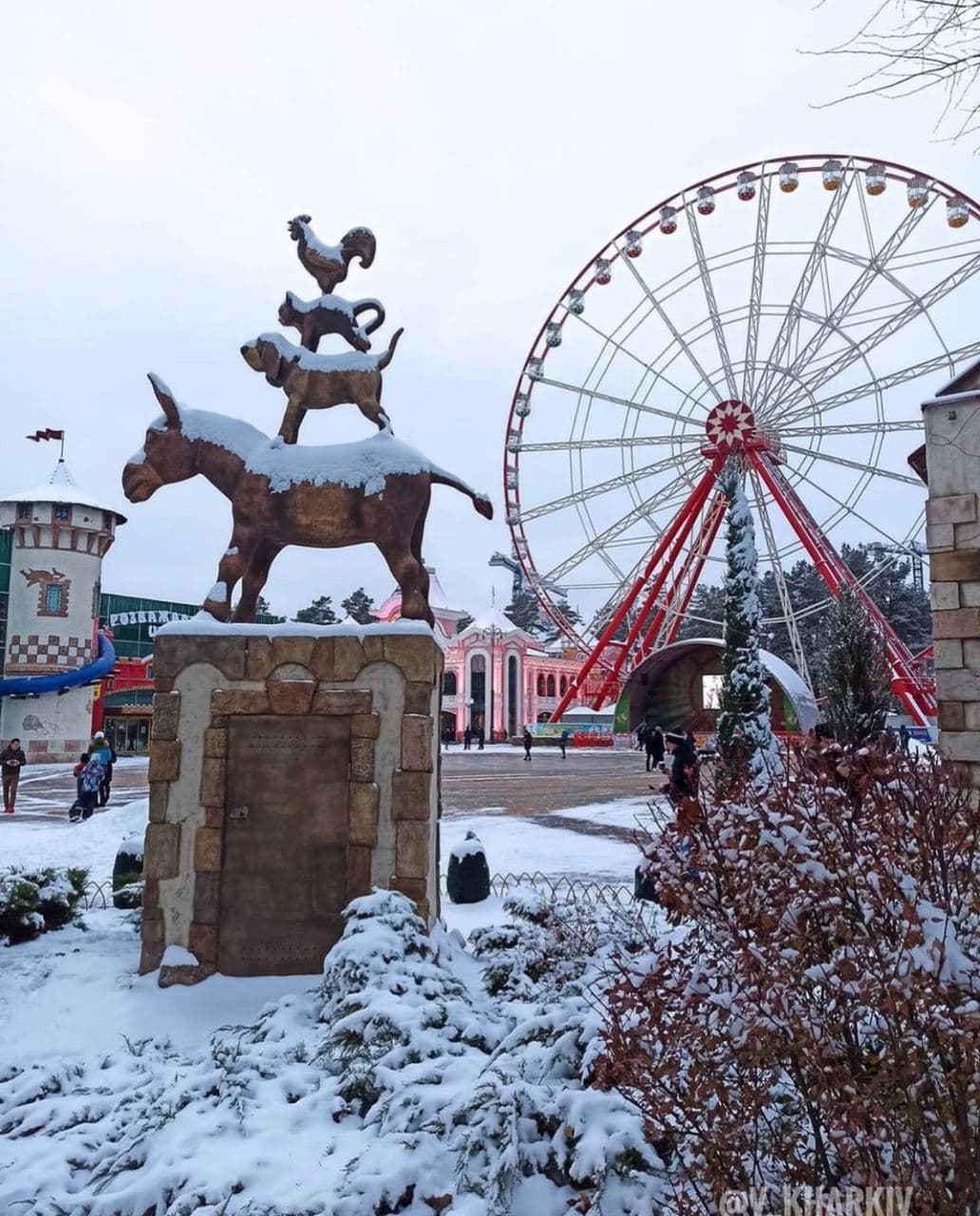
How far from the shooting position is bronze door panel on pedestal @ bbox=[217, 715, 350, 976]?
6035 mm

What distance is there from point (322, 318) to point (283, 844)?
4.33 meters

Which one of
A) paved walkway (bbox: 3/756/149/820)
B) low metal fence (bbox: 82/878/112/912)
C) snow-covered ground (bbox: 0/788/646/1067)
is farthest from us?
paved walkway (bbox: 3/756/149/820)

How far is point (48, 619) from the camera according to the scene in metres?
29.3

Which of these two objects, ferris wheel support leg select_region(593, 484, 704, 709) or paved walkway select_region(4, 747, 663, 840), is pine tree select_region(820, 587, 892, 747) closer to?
paved walkway select_region(4, 747, 663, 840)

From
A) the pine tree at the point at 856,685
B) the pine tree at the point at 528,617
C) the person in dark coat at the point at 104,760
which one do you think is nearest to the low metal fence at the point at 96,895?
the person in dark coat at the point at 104,760

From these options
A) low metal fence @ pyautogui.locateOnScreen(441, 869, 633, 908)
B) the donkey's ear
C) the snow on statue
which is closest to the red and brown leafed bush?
the snow on statue

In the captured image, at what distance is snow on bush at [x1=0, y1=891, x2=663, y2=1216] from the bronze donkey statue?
2881mm

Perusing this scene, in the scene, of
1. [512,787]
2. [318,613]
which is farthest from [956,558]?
[318,613]

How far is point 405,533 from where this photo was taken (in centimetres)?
695

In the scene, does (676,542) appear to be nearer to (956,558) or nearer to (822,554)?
(822,554)

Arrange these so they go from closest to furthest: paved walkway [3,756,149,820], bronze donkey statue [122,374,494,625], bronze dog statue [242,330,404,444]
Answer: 1. bronze donkey statue [122,374,494,625]
2. bronze dog statue [242,330,404,444]
3. paved walkway [3,756,149,820]

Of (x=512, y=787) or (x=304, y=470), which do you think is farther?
(x=512, y=787)

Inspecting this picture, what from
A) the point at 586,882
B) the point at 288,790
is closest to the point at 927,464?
the point at 586,882

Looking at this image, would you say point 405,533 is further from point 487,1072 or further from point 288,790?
point 487,1072
